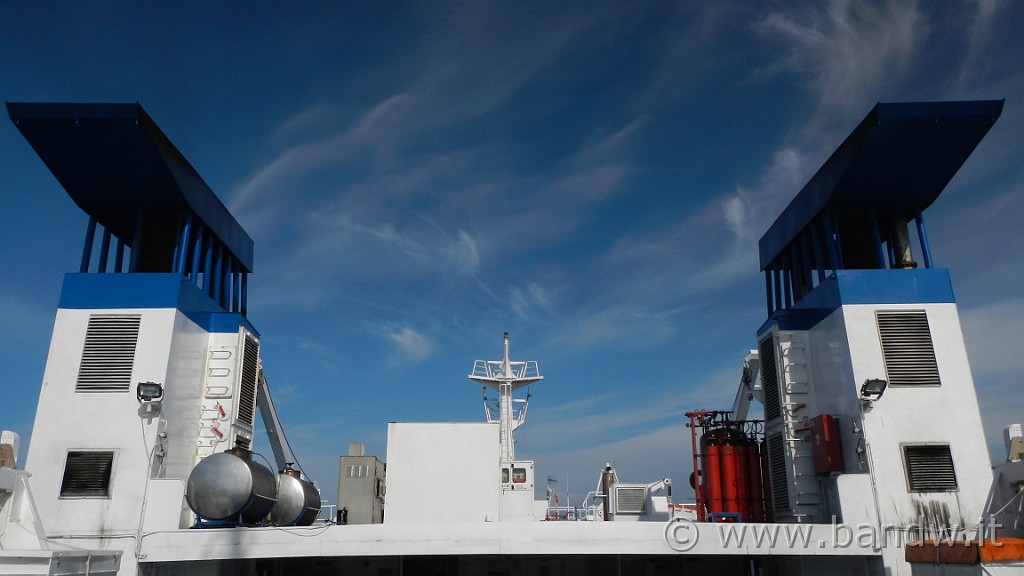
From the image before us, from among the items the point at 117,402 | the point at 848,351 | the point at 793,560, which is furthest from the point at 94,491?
the point at 848,351

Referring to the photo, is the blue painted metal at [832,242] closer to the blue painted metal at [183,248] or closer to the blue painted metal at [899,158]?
the blue painted metal at [899,158]

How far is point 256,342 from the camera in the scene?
22031mm

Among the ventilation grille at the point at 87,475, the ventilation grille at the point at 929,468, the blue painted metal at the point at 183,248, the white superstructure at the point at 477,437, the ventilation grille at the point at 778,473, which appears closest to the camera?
the white superstructure at the point at 477,437

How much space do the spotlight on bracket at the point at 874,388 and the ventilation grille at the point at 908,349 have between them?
1159 mm

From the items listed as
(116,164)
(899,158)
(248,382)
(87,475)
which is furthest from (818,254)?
(87,475)

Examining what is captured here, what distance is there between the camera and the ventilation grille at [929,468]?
1694cm

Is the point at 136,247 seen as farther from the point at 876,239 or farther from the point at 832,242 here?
the point at 876,239

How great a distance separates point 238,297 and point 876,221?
846 inches

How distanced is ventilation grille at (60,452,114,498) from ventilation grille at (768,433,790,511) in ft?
56.4

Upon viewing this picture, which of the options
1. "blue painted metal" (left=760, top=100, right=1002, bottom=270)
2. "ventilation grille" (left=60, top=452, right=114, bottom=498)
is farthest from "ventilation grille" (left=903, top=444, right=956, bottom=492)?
"ventilation grille" (left=60, top=452, right=114, bottom=498)

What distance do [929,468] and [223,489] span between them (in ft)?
53.7

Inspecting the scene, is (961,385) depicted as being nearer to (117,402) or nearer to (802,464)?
(802,464)

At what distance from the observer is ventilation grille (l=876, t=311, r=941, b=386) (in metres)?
18.0

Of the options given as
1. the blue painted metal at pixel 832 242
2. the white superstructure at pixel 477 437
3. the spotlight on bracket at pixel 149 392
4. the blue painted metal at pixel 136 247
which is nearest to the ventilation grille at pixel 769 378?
the white superstructure at pixel 477 437
